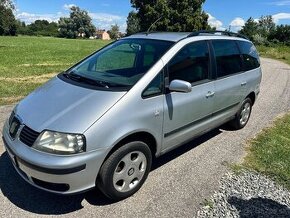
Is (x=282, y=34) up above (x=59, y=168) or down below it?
above

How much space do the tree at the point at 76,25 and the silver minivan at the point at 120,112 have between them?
3685 inches

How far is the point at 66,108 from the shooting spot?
344 cm

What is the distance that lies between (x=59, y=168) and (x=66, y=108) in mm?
676

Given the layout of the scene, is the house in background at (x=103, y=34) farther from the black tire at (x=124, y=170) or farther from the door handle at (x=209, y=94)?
the black tire at (x=124, y=170)

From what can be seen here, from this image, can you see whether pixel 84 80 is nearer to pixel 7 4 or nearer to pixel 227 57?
pixel 227 57

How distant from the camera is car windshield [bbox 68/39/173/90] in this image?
12.8 ft

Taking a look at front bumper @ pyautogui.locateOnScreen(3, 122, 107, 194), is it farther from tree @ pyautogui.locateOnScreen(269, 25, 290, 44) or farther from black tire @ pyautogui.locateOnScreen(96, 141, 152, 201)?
tree @ pyautogui.locateOnScreen(269, 25, 290, 44)

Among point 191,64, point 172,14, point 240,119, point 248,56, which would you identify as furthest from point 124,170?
point 172,14

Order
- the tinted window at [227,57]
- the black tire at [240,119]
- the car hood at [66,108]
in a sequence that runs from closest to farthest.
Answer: the car hood at [66,108] → the tinted window at [227,57] → the black tire at [240,119]

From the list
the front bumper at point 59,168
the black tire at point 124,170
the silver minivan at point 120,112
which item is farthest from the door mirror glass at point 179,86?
the front bumper at point 59,168

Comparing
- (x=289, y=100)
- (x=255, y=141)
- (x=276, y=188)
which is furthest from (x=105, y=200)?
(x=289, y=100)

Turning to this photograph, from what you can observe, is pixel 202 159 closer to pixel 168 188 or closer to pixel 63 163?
pixel 168 188

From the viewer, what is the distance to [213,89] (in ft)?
15.8

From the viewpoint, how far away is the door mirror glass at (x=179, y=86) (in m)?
3.84
